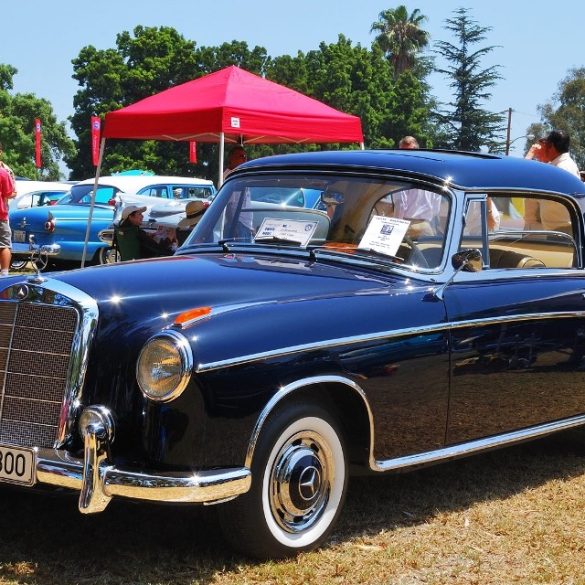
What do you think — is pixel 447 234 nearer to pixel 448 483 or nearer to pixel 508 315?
pixel 508 315

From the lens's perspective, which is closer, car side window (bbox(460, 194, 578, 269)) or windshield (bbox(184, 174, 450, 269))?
windshield (bbox(184, 174, 450, 269))

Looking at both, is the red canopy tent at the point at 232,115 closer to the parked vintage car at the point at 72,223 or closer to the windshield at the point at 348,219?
the parked vintage car at the point at 72,223

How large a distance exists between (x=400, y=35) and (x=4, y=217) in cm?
7397

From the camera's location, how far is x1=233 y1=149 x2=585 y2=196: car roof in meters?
4.79

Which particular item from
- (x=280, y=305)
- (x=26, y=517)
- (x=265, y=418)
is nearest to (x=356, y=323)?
(x=280, y=305)

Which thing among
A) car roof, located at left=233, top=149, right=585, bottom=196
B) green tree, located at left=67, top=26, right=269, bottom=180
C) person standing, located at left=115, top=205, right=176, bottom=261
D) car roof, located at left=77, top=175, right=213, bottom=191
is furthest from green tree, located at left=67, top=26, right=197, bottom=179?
car roof, located at left=233, top=149, right=585, bottom=196

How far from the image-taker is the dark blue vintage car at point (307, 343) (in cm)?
352

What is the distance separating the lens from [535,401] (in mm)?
4832

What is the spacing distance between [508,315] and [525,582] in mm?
1293

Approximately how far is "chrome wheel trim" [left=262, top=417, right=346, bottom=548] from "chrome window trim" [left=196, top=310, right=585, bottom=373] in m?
0.29

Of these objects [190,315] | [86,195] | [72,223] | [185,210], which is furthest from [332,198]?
[86,195]

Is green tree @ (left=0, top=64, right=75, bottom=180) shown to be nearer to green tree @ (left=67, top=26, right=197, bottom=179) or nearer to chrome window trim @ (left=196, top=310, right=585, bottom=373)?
green tree @ (left=67, top=26, right=197, bottom=179)

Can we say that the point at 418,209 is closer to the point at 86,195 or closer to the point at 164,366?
the point at 164,366

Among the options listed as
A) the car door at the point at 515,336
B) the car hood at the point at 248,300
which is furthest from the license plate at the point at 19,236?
the car door at the point at 515,336
